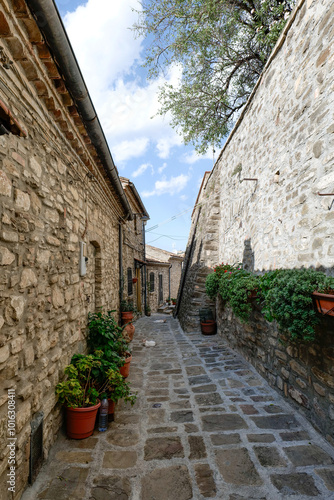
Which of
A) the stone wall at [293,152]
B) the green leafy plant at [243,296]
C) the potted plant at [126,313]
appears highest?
the stone wall at [293,152]

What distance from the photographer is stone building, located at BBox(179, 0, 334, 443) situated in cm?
269

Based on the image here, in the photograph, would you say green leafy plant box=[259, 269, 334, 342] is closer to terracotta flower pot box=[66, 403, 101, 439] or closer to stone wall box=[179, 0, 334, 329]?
stone wall box=[179, 0, 334, 329]

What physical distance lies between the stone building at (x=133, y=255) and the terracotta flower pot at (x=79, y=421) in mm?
4934

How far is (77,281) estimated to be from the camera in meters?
3.44

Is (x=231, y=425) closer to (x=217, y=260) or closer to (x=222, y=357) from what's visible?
(x=222, y=357)

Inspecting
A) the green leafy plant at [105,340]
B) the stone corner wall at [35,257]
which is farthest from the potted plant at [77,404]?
the green leafy plant at [105,340]

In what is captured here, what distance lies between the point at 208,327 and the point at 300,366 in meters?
4.30

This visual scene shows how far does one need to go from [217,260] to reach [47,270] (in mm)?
6186

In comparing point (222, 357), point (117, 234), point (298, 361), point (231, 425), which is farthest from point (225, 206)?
point (231, 425)

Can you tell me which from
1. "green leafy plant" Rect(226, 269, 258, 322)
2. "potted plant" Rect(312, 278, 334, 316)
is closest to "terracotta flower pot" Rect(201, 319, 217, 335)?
"green leafy plant" Rect(226, 269, 258, 322)

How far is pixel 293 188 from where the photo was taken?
3473 millimetres

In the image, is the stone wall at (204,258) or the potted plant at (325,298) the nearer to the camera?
the potted plant at (325,298)

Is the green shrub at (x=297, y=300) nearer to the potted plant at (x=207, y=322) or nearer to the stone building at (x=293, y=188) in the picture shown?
the stone building at (x=293, y=188)

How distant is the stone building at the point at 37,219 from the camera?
1815 millimetres
